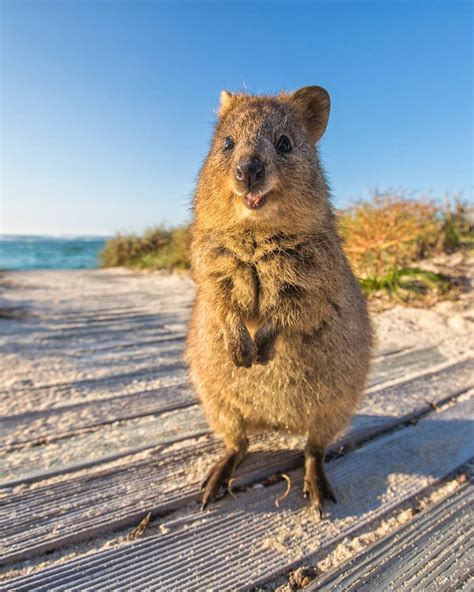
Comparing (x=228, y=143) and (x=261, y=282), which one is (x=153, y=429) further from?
(x=228, y=143)

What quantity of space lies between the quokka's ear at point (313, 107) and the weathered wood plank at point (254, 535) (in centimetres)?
176

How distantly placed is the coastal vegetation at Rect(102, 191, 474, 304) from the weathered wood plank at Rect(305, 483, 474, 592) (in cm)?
383

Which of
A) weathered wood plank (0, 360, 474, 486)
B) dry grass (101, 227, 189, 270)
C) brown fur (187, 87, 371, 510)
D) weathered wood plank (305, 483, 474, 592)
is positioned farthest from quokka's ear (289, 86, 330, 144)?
dry grass (101, 227, 189, 270)

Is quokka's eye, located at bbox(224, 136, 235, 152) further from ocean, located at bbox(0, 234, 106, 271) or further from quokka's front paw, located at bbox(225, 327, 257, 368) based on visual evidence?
ocean, located at bbox(0, 234, 106, 271)

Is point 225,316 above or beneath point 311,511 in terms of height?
above

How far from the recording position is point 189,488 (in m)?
1.62

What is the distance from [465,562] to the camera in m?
1.26

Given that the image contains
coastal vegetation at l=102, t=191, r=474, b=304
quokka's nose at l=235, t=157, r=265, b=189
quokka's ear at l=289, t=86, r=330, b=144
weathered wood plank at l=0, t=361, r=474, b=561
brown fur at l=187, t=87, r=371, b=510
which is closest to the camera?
weathered wood plank at l=0, t=361, r=474, b=561

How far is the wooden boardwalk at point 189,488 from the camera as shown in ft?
4.07

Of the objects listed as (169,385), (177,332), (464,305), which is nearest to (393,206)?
(464,305)

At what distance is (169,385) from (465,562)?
191 centimetres

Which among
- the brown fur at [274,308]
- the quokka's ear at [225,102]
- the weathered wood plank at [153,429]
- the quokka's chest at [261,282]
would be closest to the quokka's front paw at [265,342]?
the brown fur at [274,308]

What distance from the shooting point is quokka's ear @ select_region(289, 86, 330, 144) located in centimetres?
208

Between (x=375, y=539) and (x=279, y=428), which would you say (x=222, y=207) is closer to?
(x=279, y=428)
